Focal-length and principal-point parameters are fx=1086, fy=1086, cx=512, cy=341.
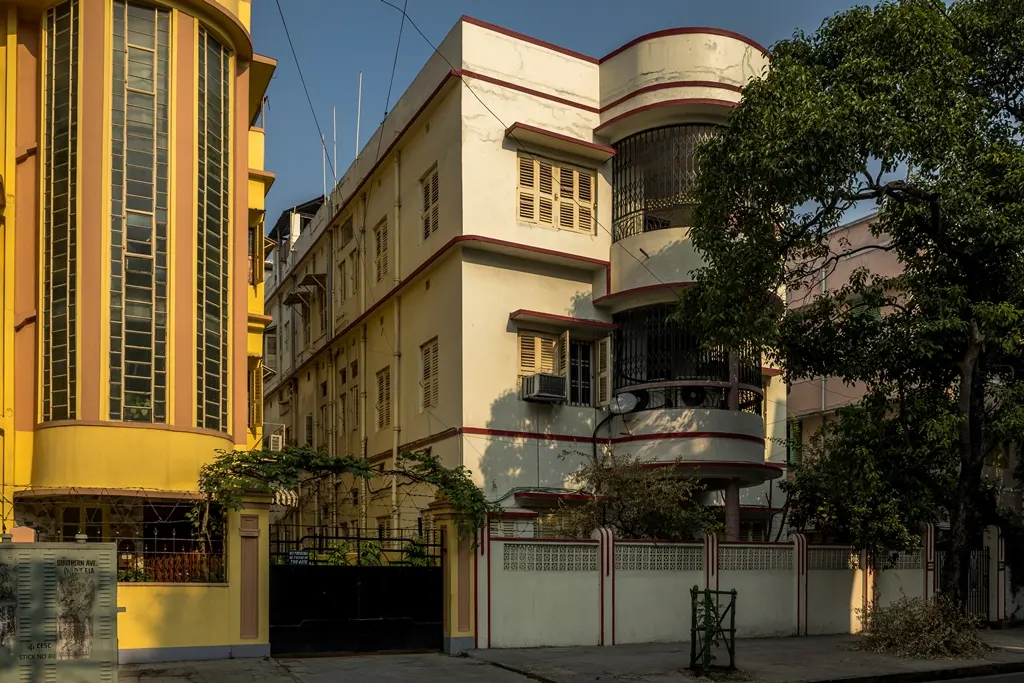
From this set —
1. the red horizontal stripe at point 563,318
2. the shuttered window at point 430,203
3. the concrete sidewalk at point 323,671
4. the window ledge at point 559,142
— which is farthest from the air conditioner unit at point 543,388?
the concrete sidewalk at point 323,671

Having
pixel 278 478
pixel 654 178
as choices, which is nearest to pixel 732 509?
pixel 654 178

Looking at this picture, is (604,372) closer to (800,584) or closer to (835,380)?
(800,584)

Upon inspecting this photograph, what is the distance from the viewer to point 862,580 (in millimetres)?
21672

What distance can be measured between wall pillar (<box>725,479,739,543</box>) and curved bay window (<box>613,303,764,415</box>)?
1.70 meters

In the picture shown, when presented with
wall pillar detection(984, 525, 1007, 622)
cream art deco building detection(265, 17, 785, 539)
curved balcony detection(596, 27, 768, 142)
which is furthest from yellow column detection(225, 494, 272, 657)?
wall pillar detection(984, 525, 1007, 622)

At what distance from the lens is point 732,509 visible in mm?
23266

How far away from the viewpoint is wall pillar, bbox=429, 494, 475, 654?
55.3 feet

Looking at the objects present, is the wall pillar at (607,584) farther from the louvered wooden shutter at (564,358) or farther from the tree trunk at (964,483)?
the tree trunk at (964,483)

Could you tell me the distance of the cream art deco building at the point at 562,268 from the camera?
74.1 ft

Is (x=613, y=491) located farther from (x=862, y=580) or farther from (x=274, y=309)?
(x=274, y=309)

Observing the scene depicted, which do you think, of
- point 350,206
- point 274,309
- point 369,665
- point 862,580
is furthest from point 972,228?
point 274,309

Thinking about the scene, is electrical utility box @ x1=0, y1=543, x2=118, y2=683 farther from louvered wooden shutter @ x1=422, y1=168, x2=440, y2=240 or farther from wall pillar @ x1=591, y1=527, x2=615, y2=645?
louvered wooden shutter @ x1=422, y1=168, x2=440, y2=240

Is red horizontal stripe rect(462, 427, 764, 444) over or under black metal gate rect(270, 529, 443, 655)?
over

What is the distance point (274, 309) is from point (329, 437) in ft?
38.6
